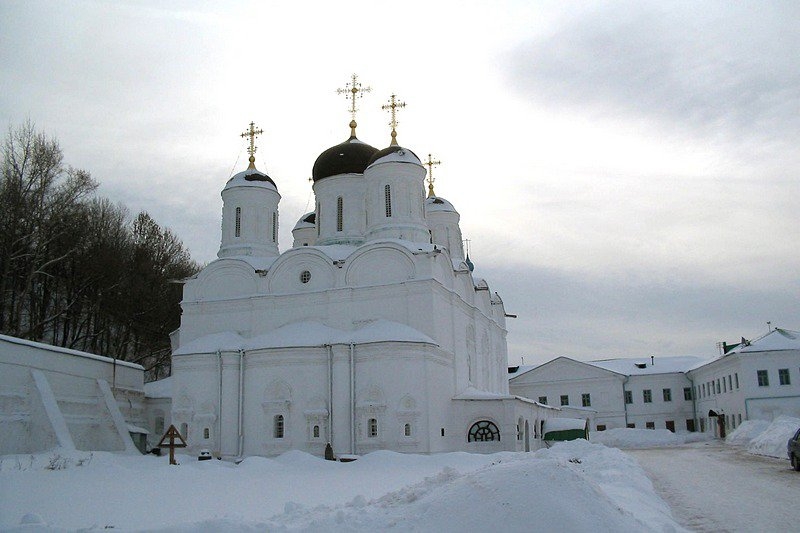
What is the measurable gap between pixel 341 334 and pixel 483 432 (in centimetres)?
579

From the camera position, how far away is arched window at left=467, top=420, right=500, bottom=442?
22750mm

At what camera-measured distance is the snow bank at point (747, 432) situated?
28.7 meters

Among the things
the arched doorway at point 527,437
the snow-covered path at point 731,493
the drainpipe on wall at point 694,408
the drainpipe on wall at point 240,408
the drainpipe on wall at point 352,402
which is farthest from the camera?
the drainpipe on wall at point 694,408

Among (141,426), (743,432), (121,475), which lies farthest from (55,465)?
(743,432)

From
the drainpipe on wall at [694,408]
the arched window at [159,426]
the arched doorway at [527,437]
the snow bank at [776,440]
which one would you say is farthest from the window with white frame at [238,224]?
the drainpipe on wall at [694,408]

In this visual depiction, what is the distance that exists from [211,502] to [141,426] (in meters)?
17.0

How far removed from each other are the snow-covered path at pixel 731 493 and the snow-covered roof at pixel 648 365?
25.1 meters

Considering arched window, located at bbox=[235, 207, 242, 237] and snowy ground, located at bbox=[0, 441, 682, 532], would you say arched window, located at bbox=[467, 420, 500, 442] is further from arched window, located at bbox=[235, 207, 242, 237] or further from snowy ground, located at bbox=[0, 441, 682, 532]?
arched window, located at bbox=[235, 207, 242, 237]

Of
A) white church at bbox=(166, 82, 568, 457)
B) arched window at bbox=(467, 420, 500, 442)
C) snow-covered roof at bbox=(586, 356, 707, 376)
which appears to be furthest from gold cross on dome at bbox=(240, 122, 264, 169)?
snow-covered roof at bbox=(586, 356, 707, 376)

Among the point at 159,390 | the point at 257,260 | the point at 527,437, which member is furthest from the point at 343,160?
the point at 527,437

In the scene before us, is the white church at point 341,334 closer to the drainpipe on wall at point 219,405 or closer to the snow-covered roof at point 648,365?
the drainpipe on wall at point 219,405

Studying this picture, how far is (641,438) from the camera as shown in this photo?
3669cm

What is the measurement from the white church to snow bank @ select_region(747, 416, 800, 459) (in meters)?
7.73

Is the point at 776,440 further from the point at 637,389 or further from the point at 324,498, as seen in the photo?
the point at 637,389
